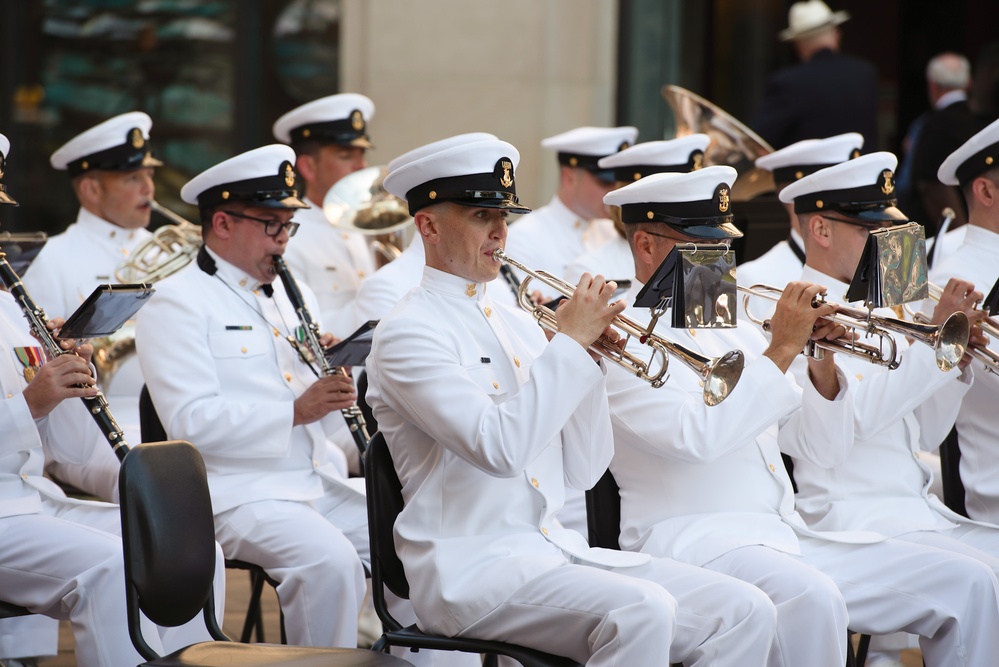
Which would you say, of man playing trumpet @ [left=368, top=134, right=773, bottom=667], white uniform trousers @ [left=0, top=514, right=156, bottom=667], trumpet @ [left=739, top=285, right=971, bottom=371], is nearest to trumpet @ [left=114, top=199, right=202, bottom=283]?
white uniform trousers @ [left=0, top=514, right=156, bottom=667]

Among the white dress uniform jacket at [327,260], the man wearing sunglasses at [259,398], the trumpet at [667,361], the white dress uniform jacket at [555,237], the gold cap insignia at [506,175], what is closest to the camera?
the trumpet at [667,361]

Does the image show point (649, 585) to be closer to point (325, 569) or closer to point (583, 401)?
point (583, 401)

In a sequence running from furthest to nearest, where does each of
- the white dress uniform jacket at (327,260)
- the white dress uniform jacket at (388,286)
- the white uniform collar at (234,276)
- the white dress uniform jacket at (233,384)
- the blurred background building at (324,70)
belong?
the blurred background building at (324,70)
the white dress uniform jacket at (327,260)
the white dress uniform jacket at (388,286)
the white uniform collar at (234,276)
the white dress uniform jacket at (233,384)

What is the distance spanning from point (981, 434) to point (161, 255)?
297cm

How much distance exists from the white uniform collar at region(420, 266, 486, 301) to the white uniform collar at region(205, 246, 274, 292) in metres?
1.18

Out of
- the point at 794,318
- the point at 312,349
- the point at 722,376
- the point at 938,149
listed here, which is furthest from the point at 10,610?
the point at 938,149

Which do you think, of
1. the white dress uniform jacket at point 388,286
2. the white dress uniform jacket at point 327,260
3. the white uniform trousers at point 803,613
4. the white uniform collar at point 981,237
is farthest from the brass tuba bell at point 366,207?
the white uniform trousers at point 803,613

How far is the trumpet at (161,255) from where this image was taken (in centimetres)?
536

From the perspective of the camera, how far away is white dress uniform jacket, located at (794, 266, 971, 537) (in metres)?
4.12

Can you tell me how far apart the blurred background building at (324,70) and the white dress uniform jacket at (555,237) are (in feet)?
5.64

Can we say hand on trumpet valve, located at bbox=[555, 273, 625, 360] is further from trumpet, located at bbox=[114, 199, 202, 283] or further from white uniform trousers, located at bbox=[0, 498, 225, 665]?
trumpet, located at bbox=[114, 199, 202, 283]

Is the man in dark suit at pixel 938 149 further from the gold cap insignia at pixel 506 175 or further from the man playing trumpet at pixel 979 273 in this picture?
the gold cap insignia at pixel 506 175

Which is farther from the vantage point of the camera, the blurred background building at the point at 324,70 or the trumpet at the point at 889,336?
the blurred background building at the point at 324,70

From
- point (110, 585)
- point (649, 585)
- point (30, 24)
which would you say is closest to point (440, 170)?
point (649, 585)
